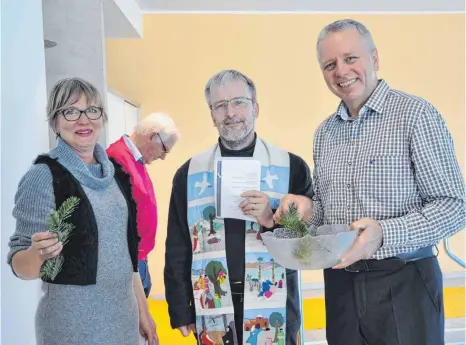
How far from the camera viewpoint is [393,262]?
4.51 ft

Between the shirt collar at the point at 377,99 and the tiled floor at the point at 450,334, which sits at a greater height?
the shirt collar at the point at 377,99

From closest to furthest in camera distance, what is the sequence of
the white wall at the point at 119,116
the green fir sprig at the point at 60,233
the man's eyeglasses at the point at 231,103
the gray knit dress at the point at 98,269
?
the green fir sprig at the point at 60,233
the gray knit dress at the point at 98,269
the man's eyeglasses at the point at 231,103
the white wall at the point at 119,116

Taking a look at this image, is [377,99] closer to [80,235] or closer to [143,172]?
[80,235]

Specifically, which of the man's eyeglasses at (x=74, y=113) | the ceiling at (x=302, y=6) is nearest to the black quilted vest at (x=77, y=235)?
the man's eyeglasses at (x=74, y=113)

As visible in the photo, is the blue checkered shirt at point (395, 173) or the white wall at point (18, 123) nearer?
the blue checkered shirt at point (395, 173)

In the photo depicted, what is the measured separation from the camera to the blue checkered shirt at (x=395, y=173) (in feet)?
4.28

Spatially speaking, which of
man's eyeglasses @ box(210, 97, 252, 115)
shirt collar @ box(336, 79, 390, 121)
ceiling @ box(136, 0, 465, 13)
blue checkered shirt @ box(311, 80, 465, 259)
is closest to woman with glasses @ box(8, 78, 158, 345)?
man's eyeglasses @ box(210, 97, 252, 115)

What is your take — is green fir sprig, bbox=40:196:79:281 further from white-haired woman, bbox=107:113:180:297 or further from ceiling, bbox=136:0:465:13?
ceiling, bbox=136:0:465:13

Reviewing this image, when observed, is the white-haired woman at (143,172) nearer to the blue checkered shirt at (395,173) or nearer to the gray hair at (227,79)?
the gray hair at (227,79)

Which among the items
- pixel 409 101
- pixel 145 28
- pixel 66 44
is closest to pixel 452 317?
pixel 409 101

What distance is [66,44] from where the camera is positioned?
302 centimetres

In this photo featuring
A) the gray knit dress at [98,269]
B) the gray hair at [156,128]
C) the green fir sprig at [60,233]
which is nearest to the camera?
the green fir sprig at [60,233]

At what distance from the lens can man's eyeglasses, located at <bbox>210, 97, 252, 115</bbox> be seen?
171cm

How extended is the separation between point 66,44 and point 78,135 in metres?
1.88
